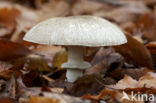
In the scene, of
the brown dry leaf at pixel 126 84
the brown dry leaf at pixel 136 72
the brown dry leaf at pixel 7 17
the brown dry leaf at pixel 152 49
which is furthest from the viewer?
the brown dry leaf at pixel 7 17

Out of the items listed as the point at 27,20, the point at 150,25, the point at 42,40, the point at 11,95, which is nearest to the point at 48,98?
the point at 11,95

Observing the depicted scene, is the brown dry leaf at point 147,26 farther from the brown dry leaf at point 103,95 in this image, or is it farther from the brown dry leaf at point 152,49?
the brown dry leaf at point 103,95

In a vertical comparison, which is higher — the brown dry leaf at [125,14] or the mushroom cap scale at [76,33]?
the brown dry leaf at [125,14]

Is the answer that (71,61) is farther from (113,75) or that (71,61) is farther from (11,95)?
(11,95)

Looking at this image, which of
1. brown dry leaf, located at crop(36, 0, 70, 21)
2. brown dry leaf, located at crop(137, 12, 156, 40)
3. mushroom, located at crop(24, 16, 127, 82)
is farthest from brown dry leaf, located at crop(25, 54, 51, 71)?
brown dry leaf, located at crop(36, 0, 70, 21)

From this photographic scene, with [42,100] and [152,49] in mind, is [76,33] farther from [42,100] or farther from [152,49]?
[152,49]

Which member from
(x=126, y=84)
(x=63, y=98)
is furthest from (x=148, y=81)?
(x=63, y=98)

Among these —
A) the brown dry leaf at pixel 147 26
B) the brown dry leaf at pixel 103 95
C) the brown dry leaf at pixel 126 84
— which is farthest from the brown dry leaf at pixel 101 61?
the brown dry leaf at pixel 147 26
